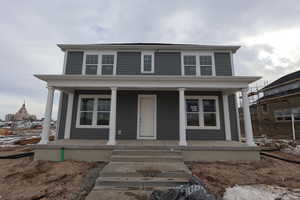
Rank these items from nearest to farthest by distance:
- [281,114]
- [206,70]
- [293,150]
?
[293,150] → [206,70] → [281,114]

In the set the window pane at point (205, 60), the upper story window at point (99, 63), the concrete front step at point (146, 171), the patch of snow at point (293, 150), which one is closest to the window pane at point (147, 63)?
the upper story window at point (99, 63)

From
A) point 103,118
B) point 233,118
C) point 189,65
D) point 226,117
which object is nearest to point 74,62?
point 103,118

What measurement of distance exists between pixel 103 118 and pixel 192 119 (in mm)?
4597

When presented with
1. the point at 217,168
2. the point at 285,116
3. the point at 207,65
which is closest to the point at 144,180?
the point at 217,168

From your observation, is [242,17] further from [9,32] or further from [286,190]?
[9,32]

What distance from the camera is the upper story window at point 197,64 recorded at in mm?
6738

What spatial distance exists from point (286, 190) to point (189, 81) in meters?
3.93

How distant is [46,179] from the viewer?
3.38 meters

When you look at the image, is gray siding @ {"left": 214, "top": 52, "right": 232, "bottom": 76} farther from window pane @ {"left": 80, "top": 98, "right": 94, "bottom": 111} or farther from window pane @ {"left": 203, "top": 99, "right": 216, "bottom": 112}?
window pane @ {"left": 80, "top": 98, "right": 94, "bottom": 111}

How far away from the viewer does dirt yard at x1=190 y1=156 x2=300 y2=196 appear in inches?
121

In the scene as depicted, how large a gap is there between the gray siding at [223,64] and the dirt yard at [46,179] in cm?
712

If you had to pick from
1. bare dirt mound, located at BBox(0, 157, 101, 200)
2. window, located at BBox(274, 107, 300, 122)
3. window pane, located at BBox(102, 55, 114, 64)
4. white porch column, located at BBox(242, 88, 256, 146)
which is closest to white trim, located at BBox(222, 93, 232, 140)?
white porch column, located at BBox(242, 88, 256, 146)

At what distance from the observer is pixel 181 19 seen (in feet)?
24.7

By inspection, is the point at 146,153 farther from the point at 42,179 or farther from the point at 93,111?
the point at 93,111
